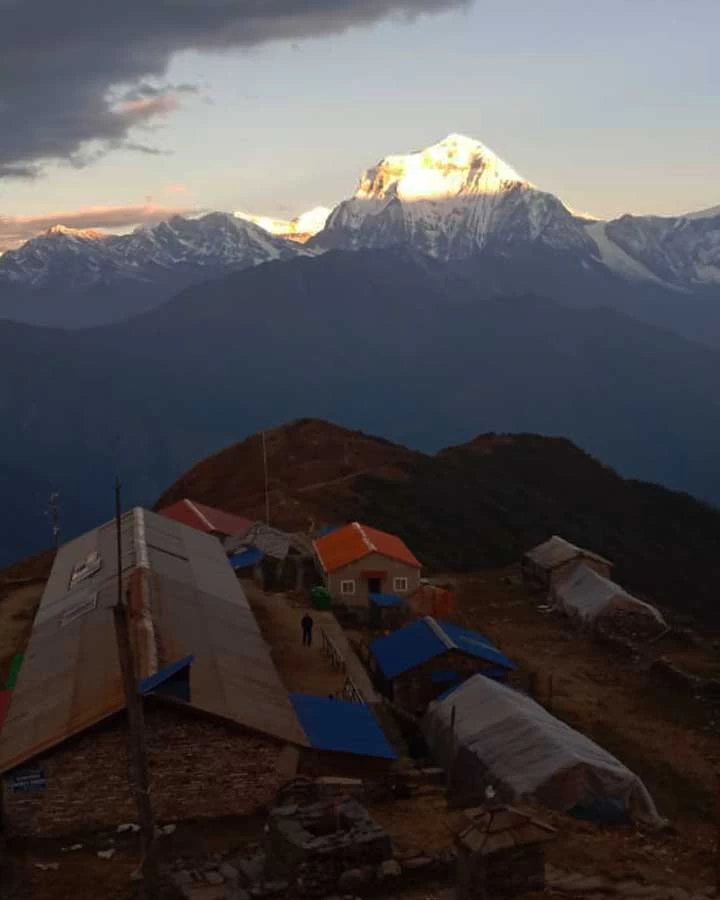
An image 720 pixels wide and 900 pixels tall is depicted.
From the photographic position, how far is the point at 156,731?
1889 cm

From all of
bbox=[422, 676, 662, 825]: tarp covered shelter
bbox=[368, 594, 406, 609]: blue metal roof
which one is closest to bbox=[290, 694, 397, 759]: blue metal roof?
bbox=[422, 676, 662, 825]: tarp covered shelter

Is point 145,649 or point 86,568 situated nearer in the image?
point 145,649

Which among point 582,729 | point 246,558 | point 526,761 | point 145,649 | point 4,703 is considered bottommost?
point 582,729

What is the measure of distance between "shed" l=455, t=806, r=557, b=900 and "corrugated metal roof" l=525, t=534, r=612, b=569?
114 feet

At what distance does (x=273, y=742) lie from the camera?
19.4m

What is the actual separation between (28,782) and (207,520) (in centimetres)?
3343

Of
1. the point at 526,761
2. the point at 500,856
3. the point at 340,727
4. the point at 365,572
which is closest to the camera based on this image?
the point at 500,856

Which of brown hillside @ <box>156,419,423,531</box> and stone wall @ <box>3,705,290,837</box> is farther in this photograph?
brown hillside @ <box>156,419,423,531</box>

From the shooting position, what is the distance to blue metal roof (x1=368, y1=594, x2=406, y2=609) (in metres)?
40.3

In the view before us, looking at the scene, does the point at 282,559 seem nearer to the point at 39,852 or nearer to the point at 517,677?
the point at 517,677

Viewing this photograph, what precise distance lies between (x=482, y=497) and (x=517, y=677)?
156ft

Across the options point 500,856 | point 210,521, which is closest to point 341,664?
point 500,856

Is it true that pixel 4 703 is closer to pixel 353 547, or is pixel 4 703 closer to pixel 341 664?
pixel 341 664

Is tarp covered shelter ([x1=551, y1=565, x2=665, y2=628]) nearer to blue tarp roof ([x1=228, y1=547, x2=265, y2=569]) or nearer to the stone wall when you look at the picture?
blue tarp roof ([x1=228, y1=547, x2=265, y2=569])
